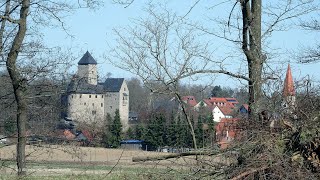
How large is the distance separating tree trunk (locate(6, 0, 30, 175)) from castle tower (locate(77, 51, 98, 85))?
1.67m

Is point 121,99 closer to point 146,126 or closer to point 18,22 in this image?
point 146,126

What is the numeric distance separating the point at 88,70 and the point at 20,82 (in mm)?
2247

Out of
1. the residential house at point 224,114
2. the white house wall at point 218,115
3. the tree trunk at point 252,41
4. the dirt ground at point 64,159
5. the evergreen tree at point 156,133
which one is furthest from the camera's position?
the evergreen tree at point 156,133

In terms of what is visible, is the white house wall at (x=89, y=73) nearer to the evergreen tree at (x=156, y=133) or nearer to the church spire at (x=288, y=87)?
the evergreen tree at (x=156, y=133)

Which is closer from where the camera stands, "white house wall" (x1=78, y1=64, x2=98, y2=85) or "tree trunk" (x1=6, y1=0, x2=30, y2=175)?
"tree trunk" (x1=6, y1=0, x2=30, y2=175)

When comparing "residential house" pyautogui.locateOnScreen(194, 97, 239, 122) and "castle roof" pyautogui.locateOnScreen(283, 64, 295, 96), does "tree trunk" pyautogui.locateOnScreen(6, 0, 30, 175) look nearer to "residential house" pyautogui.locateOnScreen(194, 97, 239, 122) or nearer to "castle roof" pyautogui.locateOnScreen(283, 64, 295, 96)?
"residential house" pyautogui.locateOnScreen(194, 97, 239, 122)

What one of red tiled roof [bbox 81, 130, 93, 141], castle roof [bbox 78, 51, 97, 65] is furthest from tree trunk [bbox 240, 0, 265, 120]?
red tiled roof [bbox 81, 130, 93, 141]

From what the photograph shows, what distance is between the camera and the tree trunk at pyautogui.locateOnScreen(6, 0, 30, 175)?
1623cm

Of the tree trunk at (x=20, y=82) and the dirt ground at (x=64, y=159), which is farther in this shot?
the tree trunk at (x=20, y=82)

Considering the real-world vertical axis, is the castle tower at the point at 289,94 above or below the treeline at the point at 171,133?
above

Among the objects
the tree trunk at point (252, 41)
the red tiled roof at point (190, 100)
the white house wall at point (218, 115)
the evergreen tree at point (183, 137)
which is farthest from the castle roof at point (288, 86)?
the red tiled roof at point (190, 100)

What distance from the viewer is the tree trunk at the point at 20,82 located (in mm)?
16234

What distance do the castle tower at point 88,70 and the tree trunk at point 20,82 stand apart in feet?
5.48

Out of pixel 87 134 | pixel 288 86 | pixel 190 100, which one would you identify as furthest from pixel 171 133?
pixel 288 86
